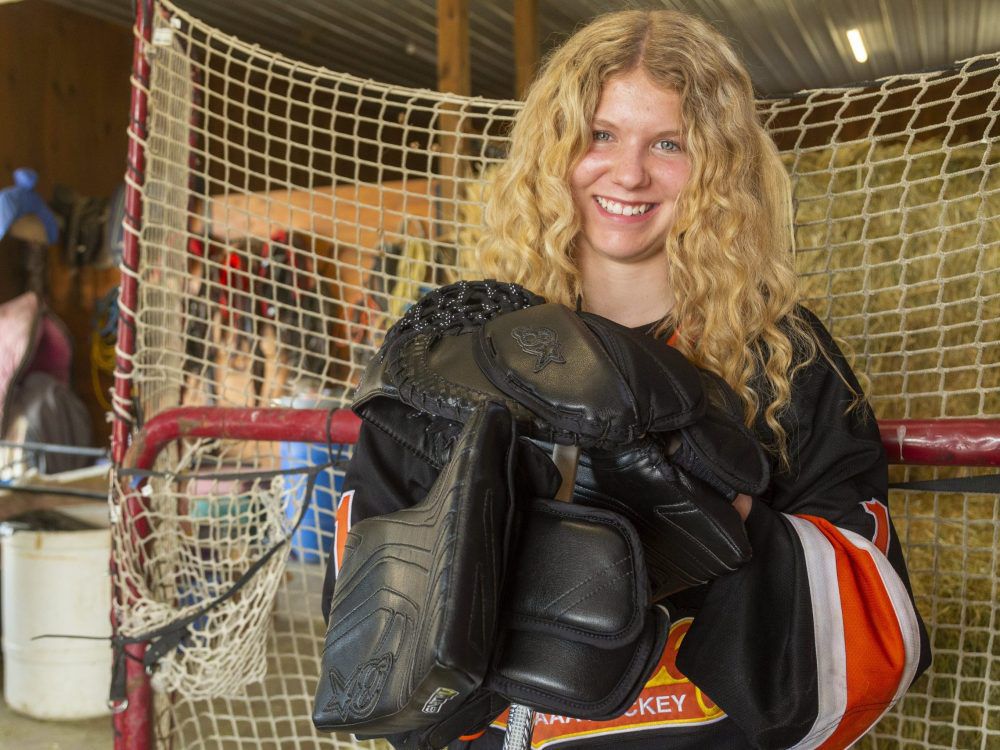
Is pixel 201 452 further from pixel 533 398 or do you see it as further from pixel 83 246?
pixel 83 246

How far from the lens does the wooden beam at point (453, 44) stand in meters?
3.07

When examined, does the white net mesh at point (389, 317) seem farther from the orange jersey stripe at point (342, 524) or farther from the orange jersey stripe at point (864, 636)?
the orange jersey stripe at point (864, 636)

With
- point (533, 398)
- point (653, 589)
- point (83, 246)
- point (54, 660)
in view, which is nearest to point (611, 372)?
point (533, 398)

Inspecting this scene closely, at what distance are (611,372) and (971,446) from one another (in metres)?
0.79

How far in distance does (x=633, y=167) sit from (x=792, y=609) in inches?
20.5

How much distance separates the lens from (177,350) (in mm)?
1876

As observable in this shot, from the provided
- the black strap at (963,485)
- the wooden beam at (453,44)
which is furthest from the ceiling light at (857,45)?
the black strap at (963,485)

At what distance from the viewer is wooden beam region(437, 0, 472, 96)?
307cm

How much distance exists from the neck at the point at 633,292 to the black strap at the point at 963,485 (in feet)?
1.42

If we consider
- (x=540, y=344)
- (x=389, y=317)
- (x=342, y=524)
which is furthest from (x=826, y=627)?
(x=389, y=317)

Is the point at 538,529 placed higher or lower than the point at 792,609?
higher

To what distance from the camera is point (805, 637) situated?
0.96m

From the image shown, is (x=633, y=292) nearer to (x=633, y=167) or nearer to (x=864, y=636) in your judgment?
(x=633, y=167)

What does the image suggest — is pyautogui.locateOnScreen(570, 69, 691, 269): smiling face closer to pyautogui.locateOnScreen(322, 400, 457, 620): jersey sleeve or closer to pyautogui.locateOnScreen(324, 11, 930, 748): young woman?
pyautogui.locateOnScreen(324, 11, 930, 748): young woman
